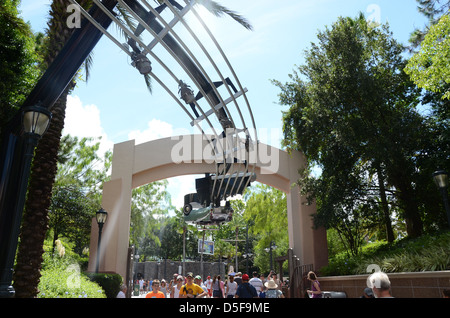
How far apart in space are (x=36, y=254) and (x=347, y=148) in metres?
10.9

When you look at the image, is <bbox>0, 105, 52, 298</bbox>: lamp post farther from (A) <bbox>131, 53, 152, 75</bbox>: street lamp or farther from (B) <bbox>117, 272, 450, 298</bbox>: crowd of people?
(B) <bbox>117, 272, 450, 298</bbox>: crowd of people

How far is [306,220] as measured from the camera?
621 inches

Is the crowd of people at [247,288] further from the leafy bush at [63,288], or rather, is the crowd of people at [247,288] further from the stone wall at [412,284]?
the stone wall at [412,284]

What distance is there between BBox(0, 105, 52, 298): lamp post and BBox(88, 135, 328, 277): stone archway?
917 centimetres

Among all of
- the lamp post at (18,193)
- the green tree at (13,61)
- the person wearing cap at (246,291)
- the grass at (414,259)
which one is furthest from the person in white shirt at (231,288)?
the green tree at (13,61)

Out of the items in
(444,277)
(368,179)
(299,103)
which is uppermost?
(299,103)

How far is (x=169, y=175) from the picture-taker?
645 inches

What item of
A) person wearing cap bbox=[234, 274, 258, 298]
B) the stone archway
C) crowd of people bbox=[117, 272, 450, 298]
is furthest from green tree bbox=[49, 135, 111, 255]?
person wearing cap bbox=[234, 274, 258, 298]

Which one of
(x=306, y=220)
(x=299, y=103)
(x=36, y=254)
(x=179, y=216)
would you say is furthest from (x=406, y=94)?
(x=179, y=216)

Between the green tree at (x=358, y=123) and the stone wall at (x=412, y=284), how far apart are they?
3284 millimetres

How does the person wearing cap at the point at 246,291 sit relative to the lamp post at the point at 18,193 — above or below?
below

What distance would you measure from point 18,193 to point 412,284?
28.5ft

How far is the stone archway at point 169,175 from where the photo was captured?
14828 millimetres

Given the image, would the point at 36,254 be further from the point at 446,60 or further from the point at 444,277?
the point at 446,60
